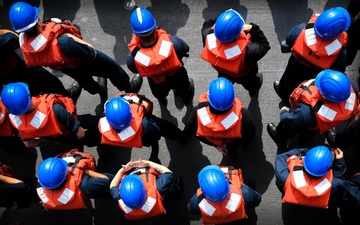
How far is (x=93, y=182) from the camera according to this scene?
3172 millimetres

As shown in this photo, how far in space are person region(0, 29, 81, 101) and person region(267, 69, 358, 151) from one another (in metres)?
2.56

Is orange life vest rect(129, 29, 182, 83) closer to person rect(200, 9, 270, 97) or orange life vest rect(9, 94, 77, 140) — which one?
person rect(200, 9, 270, 97)

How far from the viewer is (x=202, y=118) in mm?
2996

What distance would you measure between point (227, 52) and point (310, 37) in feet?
2.33

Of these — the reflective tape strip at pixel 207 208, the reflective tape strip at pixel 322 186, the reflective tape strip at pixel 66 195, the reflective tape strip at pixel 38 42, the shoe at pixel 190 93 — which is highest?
the reflective tape strip at pixel 38 42

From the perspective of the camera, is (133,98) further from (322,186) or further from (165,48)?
(322,186)

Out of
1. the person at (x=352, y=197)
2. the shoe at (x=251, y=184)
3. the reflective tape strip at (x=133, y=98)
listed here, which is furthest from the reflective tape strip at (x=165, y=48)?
the person at (x=352, y=197)

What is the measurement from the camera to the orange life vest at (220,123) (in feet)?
9.63

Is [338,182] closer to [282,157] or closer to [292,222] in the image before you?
[282,157]

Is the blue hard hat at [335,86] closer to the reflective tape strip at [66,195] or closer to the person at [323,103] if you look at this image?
the person at [323,103]

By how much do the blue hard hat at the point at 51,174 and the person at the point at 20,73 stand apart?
1.30 m

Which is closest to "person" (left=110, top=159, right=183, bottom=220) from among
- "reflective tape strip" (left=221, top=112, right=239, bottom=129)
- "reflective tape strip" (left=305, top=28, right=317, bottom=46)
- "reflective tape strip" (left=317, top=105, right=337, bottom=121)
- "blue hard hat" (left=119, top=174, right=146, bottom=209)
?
"blue hard hat" (left=119, top=174, right=146, bottom=209)

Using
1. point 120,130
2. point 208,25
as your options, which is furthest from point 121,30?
point 120,130

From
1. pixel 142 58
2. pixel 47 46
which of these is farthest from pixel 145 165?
pixel 47 46
